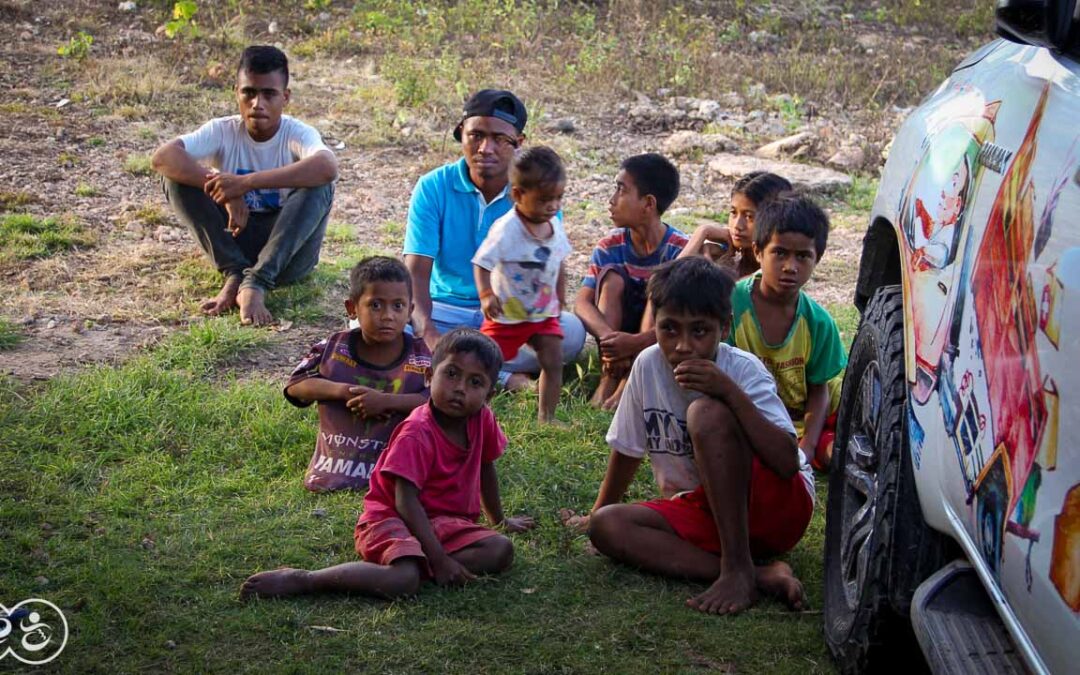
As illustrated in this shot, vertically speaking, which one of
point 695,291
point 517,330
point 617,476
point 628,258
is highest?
point 695,291

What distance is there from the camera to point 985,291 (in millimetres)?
2443

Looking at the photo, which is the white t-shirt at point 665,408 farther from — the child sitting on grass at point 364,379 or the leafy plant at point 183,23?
the leafy plant at point 183,23

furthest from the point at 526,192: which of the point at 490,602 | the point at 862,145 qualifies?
the point at 862,145

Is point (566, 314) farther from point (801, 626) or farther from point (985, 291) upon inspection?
point (985, 291)

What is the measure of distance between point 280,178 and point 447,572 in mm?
3267

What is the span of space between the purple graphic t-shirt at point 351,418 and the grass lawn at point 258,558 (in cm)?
11

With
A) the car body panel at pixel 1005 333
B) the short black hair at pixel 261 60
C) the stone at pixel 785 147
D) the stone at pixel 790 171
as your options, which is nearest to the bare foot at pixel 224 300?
the short black hair at pixel 261 60

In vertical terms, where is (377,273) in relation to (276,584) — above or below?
above

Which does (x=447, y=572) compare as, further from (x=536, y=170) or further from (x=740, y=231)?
(x=740, y=231)

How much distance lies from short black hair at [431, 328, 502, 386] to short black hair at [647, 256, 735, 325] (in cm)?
53

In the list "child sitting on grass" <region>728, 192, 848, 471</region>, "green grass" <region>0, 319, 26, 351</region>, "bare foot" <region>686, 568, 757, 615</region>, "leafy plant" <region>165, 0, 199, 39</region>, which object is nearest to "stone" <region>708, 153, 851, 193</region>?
"child sitting on grass" <region>728, 192, 848, 471</region>

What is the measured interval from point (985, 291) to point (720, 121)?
846 cm

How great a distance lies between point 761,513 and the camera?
3.90m

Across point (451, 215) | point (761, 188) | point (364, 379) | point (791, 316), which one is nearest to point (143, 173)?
point (451, 215)
